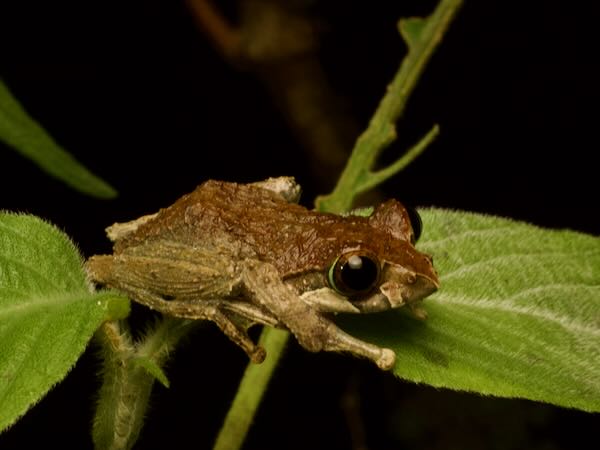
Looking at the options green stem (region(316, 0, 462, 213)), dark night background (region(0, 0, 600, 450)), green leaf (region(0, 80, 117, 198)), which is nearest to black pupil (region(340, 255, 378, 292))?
green stem (region(316, 0, 462, 213))

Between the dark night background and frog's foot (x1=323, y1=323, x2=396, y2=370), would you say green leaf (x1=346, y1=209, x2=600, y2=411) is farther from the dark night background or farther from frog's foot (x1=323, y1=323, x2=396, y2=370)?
the dark night background

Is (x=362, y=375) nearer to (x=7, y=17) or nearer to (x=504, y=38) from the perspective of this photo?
(x=504, y=38)

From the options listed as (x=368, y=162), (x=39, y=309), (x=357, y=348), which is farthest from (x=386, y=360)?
(x=368, y=162)

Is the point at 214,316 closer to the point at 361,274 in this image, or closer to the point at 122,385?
the point at 122,385

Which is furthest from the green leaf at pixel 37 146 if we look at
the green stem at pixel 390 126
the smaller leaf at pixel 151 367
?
the smaller leaf at pixel 151 367

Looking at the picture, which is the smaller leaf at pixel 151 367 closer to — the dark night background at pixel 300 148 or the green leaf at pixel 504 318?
the green leaf at pixel 504 318
